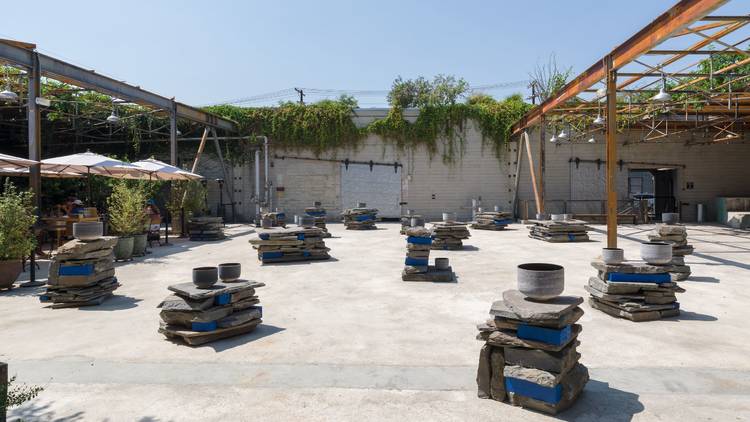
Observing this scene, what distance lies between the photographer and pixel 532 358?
3543 mm

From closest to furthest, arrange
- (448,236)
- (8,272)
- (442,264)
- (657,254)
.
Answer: (657,254)
(8,272)
(442,264)
(448,236)

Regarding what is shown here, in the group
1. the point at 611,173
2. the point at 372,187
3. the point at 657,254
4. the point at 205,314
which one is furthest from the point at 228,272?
the point at 372,187

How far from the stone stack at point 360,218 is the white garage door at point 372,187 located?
394 cm

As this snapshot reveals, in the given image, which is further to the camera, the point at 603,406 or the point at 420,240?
the point at 420,240

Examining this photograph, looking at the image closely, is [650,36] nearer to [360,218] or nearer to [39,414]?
[39,414]

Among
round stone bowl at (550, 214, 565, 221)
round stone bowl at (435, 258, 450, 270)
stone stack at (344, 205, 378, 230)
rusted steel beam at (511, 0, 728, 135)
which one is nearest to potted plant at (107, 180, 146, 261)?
round stone bowl at (435, 258, 450, 270)

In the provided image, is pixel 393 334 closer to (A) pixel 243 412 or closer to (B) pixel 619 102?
(A) pixel 243 412

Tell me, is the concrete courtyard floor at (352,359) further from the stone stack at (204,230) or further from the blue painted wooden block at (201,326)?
Result: the stone stack at (204,230)

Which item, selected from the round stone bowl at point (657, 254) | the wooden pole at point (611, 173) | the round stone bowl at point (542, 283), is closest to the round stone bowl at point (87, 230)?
the round stone bowl at point (542, 283)

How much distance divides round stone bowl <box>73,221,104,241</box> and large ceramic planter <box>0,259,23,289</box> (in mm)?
1749

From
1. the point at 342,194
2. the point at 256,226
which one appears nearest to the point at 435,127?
the point at 342,194

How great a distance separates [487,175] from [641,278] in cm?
1785

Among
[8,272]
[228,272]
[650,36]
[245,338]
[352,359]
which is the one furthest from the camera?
[650,36]

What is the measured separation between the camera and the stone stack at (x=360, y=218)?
1948 centimetres
